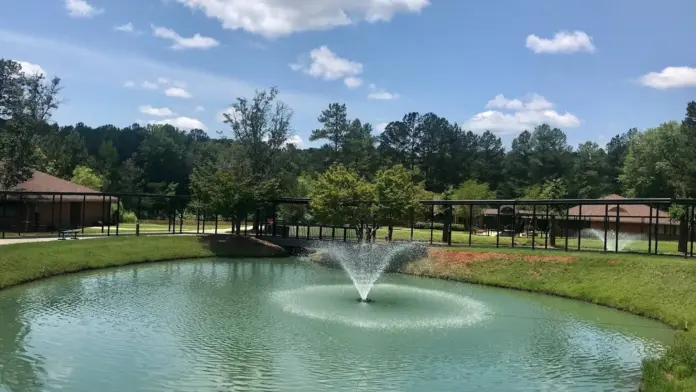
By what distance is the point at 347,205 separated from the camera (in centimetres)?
3688

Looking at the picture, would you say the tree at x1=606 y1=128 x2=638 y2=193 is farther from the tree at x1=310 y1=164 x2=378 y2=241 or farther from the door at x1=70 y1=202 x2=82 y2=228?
the door at x1=70 y1=202 x2=82 y2=228

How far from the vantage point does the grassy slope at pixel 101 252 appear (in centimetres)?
2306

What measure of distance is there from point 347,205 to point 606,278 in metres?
17.3

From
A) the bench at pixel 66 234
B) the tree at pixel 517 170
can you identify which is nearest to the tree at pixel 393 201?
the bench at pixel 66 234

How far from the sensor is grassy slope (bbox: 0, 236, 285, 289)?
2306 cm

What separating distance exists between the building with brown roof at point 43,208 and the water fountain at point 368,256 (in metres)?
15.2

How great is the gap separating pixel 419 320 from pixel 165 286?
11.2m

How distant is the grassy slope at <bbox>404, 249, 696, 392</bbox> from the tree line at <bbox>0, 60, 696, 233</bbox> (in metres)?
8.49

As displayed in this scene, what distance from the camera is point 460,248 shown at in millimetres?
31922

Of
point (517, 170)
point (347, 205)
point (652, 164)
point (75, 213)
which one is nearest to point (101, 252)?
point (347, 205)

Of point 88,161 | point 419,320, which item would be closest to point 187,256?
point 419,320

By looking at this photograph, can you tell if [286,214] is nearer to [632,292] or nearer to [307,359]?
[632,292]

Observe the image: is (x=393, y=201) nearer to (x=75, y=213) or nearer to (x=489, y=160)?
(x=75, y=213)

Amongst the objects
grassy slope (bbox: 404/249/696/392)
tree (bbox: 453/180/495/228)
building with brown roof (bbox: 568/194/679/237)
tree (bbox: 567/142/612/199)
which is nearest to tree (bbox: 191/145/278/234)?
grassy slope (bbox: 404/249/696/392)
